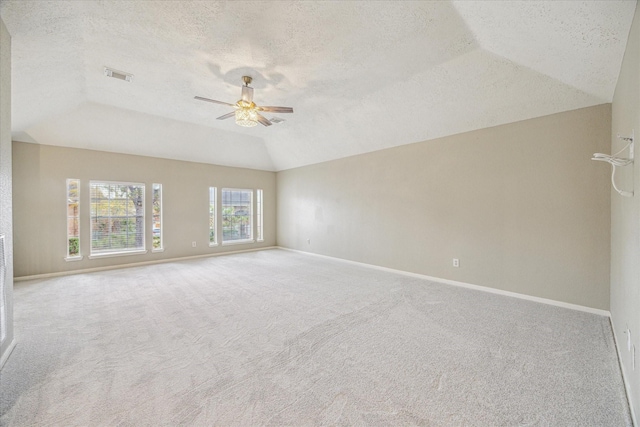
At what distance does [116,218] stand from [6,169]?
4008mm

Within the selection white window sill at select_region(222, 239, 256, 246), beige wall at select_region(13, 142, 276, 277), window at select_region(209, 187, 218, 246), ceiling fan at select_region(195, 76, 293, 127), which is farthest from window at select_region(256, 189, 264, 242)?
ceiling fan at select_region(195, 76, 293, 127)

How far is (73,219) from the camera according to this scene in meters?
5.36

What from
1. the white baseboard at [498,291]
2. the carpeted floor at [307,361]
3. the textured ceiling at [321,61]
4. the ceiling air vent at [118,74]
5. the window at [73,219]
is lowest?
the carpeted floor at [307,361]

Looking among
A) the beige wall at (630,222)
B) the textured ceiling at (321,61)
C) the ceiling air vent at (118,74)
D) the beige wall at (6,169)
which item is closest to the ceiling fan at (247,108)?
the textured ceiling at (321,61)

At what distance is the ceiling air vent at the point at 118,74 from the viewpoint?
342 cm

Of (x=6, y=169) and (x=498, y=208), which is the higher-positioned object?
(x=6, y=169)

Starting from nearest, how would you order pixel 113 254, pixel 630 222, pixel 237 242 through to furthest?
pixel 630 222, pixel 113 254, pixel 237 242

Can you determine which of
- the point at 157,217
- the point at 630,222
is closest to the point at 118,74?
the point at 157,217

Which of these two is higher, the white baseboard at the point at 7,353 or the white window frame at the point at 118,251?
the white window frame at the point at 118,251

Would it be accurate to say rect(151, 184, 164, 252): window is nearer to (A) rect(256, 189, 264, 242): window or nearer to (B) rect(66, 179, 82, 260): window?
(B) rect(66, 179, 82, 260): window

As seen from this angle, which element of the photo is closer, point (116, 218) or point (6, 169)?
point (6, 169)

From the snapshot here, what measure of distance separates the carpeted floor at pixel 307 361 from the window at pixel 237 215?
3.67 meters

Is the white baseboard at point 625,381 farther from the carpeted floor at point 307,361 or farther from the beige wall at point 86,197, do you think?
the beige wall at point 86,197

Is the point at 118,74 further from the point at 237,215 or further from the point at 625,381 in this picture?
the point at 625,381
